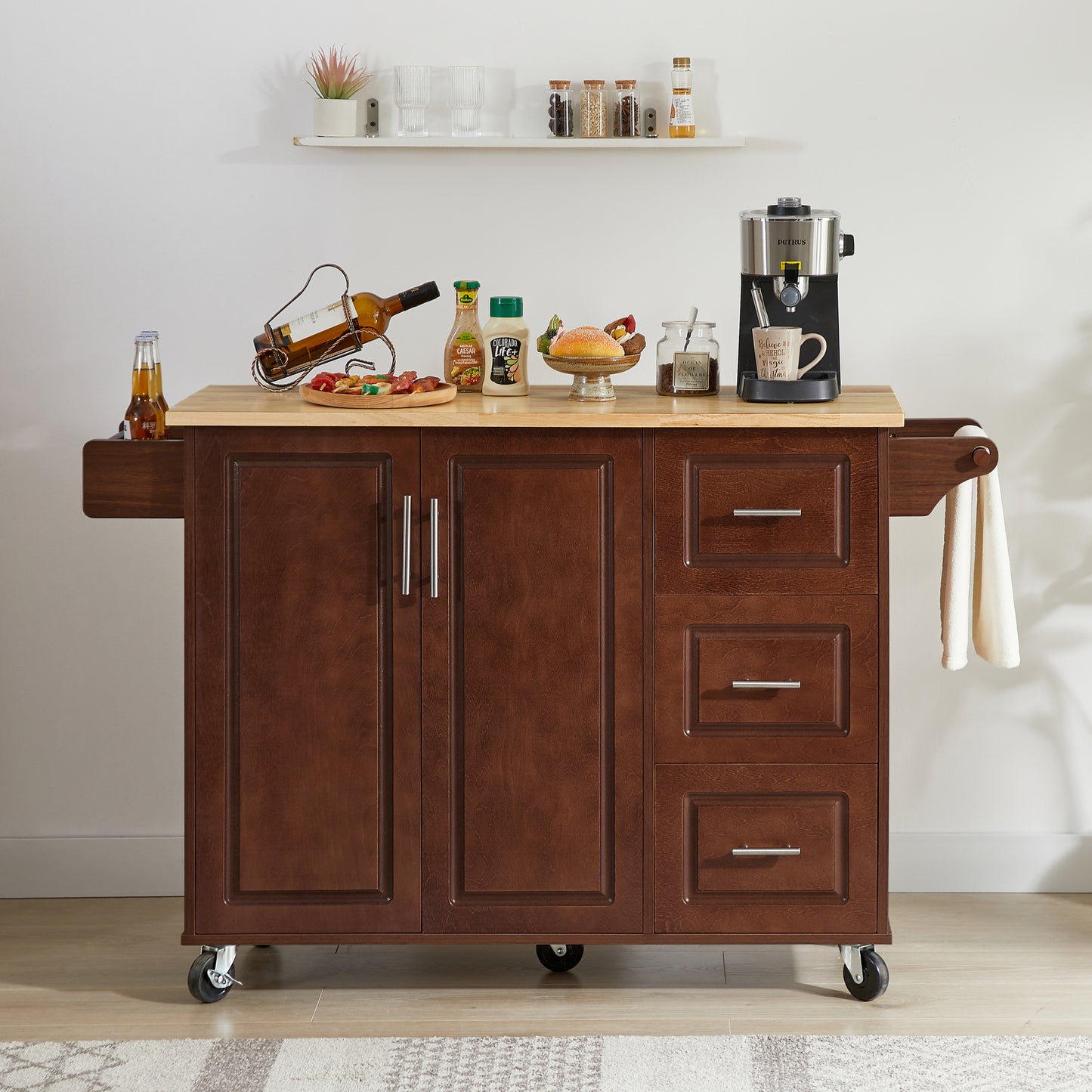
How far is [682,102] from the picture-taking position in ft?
8.95

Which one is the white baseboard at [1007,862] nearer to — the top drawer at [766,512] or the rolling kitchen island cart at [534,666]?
the rolling kitchen island cart at [534,666]

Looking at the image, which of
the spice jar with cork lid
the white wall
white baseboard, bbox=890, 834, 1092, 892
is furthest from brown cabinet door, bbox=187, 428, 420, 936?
white baseboard, bbox=890, 834, 1092, 892

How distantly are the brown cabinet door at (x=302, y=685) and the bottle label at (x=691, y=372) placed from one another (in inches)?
21.0

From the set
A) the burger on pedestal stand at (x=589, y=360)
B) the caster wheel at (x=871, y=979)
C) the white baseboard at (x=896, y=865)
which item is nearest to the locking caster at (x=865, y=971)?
the caster wheel at (x=871, y=979)

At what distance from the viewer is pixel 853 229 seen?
111 inches

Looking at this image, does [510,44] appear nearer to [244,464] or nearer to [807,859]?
[244,464]

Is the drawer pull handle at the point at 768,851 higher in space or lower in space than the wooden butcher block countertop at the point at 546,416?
lower

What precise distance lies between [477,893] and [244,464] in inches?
33.3

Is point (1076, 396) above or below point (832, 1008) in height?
above

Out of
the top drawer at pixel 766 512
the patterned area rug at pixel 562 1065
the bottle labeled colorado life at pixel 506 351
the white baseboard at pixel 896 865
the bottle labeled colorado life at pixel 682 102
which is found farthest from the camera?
the white baseboard at pixel 896 865

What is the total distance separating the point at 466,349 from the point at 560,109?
1.94 ft

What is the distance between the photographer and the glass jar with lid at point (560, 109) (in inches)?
108

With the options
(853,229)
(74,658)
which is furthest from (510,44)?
(74,658)

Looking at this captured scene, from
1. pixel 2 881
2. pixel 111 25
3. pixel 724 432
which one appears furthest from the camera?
pixel 2 881
